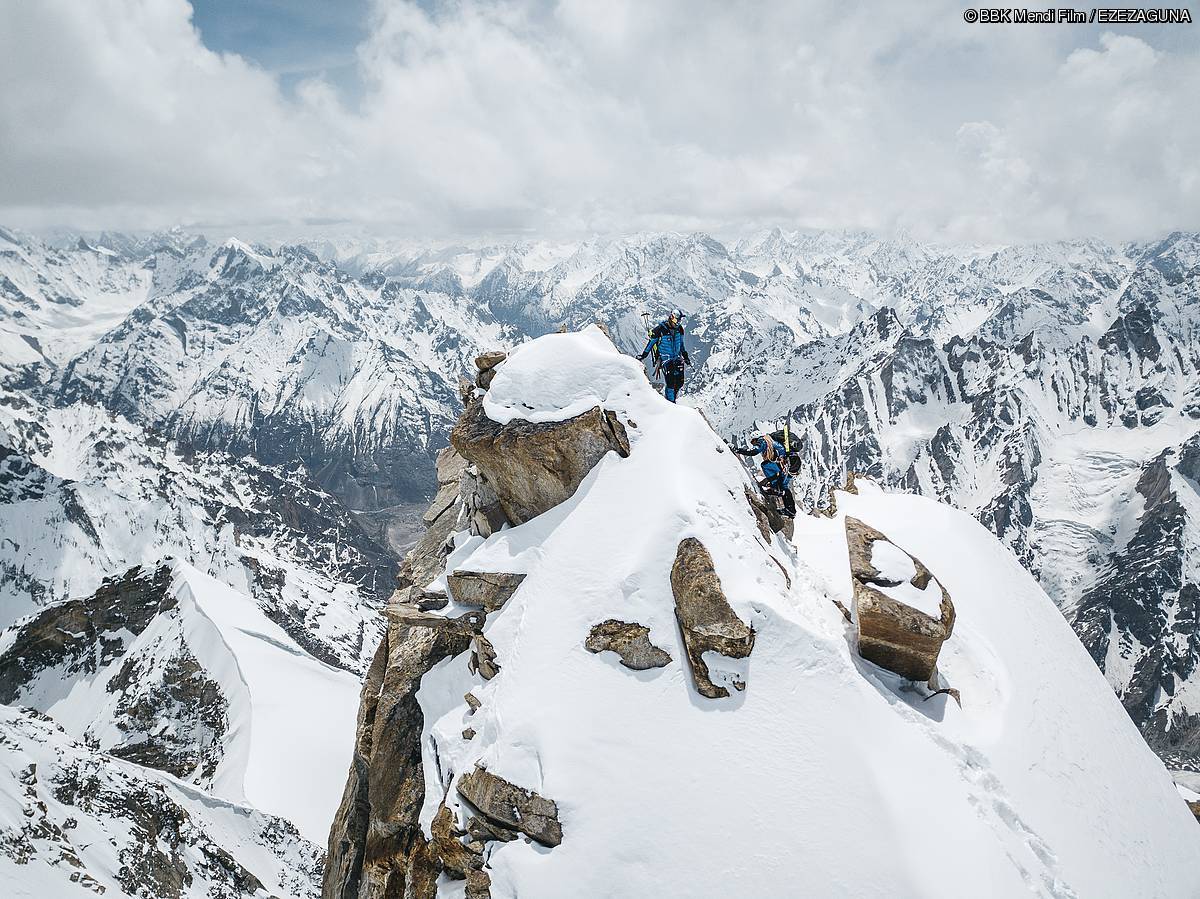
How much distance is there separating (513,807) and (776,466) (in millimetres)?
14770

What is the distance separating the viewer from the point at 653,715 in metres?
15.0

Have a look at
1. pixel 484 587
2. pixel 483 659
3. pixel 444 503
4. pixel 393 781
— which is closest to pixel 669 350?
pixel 444 503

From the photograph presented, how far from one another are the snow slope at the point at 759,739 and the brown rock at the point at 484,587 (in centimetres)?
44

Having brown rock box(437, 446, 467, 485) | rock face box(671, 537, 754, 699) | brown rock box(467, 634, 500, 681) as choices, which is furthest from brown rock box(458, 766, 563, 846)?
brown rock box(437, 446, 467, 485)

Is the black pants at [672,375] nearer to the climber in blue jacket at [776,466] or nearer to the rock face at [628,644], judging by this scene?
the climber in blue jacket at [776,466]

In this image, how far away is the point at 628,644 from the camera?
16.2 metres

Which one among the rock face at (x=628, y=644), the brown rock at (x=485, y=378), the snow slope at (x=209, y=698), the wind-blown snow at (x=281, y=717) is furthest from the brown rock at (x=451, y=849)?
the snow slope at (x=209, y=698)

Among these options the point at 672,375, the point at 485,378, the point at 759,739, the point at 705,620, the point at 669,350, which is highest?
the point at 669,350

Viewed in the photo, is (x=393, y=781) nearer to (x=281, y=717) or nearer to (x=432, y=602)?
(x=432, y=602)

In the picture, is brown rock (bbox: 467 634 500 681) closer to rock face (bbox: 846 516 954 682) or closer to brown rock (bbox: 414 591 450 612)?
brown rock (bbox: 414 591 450 612)

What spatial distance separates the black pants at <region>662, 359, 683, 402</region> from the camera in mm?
26984

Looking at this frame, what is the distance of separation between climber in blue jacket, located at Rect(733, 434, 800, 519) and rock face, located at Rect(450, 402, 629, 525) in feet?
18.9

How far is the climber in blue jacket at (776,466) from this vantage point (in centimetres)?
2348

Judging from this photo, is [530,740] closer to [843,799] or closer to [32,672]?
[843,799]
